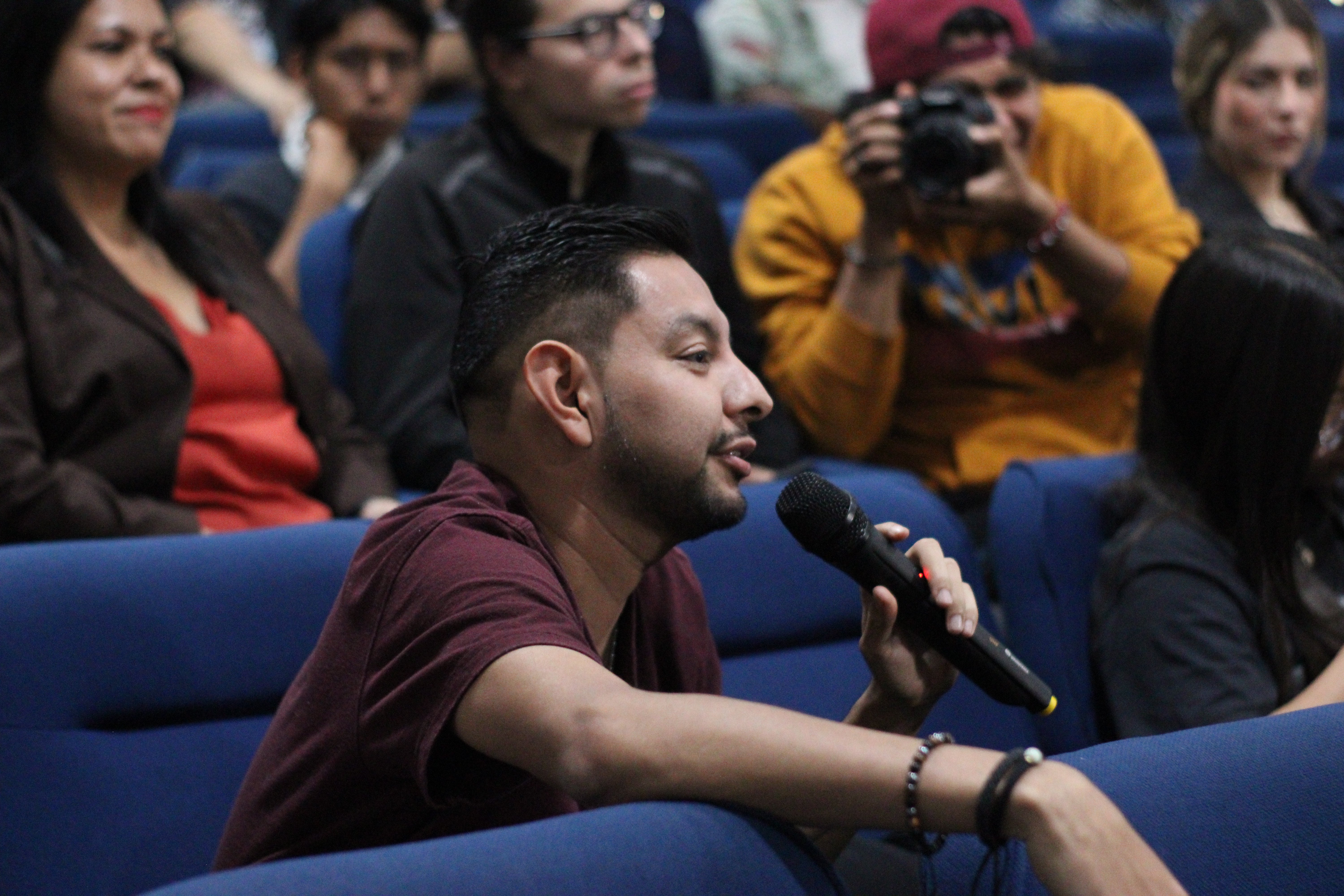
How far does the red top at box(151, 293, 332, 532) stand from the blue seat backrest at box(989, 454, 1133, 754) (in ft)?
2.52

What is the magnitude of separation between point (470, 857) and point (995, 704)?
2.82ft

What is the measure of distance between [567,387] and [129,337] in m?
0.81

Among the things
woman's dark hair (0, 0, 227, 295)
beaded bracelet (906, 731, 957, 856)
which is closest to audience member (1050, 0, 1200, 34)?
woman's dark hair (0, 0, 227, 295)

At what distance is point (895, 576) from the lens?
97 centimetres

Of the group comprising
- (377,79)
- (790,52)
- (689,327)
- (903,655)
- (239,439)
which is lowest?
(790,52)

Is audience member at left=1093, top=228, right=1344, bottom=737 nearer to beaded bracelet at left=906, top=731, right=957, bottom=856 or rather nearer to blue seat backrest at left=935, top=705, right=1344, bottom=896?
blue seat backrest at left=935, top=705, right=1344, bottom=896

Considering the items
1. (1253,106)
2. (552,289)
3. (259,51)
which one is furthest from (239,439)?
(259,51)

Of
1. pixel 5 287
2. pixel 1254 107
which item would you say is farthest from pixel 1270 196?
pixel 5 287

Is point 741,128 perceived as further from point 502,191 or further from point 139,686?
point 139,686

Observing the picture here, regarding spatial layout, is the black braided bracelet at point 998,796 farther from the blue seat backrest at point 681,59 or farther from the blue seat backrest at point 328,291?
the blue seat backrest at point 681,59

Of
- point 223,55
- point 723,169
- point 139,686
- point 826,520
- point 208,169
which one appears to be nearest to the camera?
point 826,520

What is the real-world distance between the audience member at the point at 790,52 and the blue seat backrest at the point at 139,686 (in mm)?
2087

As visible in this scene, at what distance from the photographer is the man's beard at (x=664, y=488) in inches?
39.4

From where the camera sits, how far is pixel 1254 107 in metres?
2.28
